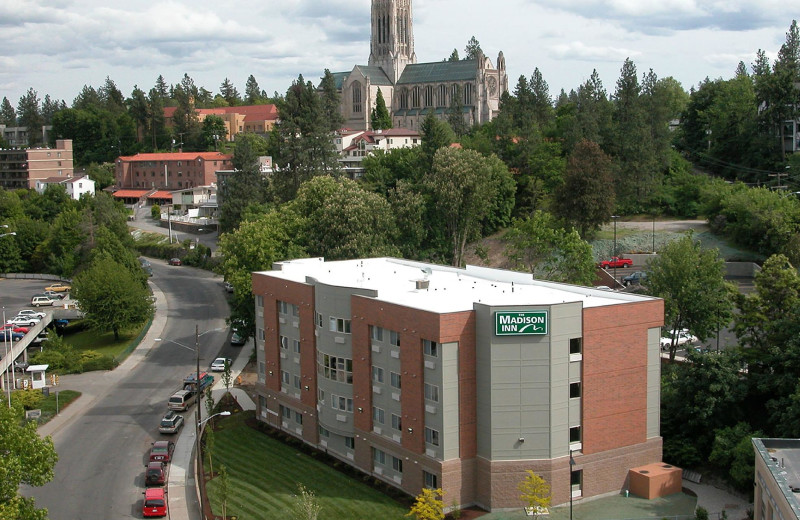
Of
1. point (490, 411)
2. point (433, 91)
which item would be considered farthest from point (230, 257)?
point (433, 91)

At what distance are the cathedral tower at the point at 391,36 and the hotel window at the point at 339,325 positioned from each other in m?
131

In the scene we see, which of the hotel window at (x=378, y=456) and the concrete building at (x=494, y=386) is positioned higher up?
the concrete building at (x=494, y=386)

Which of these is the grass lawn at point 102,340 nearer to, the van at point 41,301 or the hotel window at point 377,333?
the van at point 41,301

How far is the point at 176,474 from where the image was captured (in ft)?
138

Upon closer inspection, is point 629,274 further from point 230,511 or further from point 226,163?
point 226,163

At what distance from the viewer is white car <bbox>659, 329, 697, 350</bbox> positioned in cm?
5219

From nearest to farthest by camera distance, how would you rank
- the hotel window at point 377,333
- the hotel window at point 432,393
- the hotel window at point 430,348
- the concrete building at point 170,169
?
the hotel window at point 430,348, the hotel window at point 432,393, the hotel window at point 377,333, the concrete building at point 170,169

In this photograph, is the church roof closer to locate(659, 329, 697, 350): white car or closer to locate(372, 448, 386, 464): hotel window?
locate(659, 329, 697, 350): white car

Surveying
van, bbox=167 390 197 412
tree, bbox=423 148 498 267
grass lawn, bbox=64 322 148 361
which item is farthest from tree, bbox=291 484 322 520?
tree, bbox=423 148 498 267

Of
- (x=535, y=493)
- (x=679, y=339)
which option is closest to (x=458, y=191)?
(x=679, y=339)

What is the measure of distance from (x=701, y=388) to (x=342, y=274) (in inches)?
704

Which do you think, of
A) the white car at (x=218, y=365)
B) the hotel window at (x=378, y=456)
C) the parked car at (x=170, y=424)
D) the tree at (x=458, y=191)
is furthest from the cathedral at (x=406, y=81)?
the hotel window at (x=378, y=456)

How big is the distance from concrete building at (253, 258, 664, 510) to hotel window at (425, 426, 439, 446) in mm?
78

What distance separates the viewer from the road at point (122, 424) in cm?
3931
